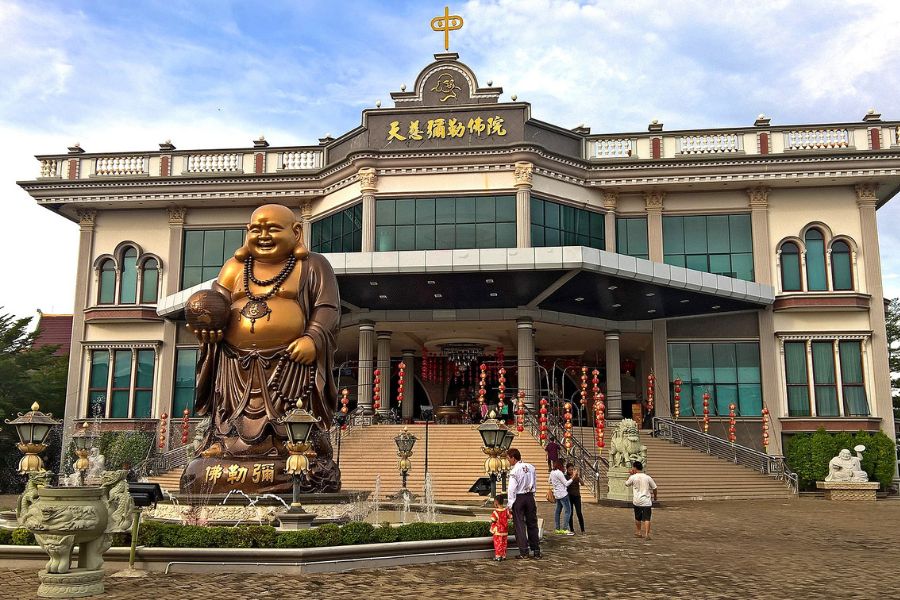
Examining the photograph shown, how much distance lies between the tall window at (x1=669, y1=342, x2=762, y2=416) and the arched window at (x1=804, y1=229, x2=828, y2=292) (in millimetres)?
3002

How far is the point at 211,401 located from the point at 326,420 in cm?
204

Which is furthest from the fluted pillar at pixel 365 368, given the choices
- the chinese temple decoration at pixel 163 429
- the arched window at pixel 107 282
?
the arched window at pixel 107 282

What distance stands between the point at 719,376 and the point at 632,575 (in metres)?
21.8

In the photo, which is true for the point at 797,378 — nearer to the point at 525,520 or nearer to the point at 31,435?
the point at 525,520

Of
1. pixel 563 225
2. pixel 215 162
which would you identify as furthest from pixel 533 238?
pixel 215 162

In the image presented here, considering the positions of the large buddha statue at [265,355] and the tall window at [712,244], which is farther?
the tall window at [712,244]

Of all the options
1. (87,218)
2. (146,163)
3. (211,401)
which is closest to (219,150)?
(146,163)

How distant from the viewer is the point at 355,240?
29953 mm

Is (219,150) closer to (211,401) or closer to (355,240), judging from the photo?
(355,240)

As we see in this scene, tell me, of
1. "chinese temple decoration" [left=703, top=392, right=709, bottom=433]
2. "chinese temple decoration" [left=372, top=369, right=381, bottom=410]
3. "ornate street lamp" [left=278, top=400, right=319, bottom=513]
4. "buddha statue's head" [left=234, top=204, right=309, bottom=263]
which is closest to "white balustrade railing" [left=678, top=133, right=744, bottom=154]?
"chinese temple decoration" [left=703, top=392, right=709, bottom=433]

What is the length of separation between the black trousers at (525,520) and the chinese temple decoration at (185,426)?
21536 millimetres

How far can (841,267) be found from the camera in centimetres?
A: 3012

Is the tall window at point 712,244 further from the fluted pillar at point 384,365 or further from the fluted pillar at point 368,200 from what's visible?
the fluted pillar at point 368,200

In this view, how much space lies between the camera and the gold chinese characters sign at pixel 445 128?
29.5m
